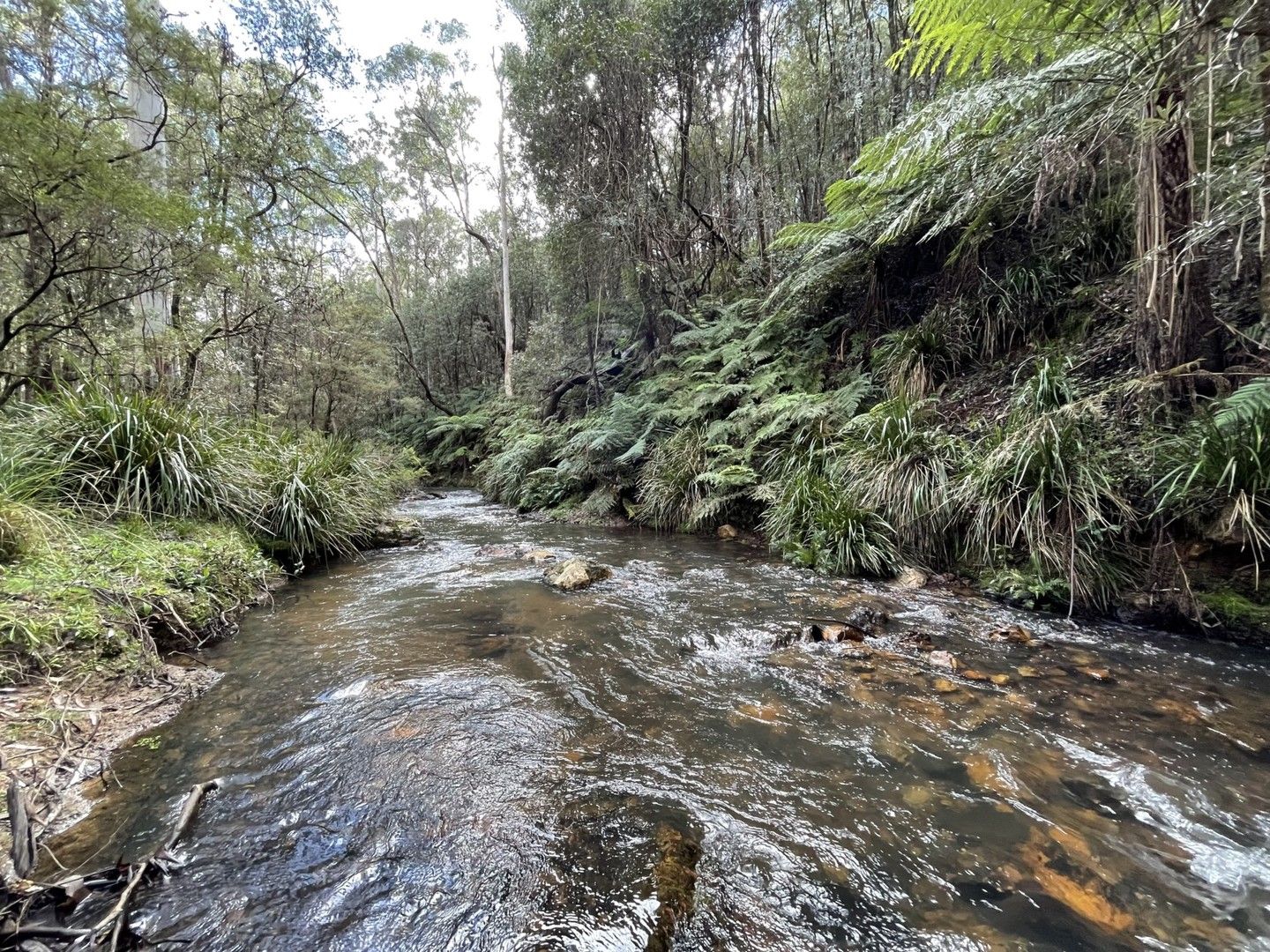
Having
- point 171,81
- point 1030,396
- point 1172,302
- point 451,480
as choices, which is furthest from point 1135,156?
point 451,480

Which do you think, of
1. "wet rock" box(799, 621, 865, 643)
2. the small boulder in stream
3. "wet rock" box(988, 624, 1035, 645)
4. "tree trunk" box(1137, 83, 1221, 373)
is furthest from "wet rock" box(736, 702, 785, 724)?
"tree trunk" box(1137, 83, 1221, 373)

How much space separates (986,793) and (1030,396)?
149 inches

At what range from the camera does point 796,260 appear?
28.1ft

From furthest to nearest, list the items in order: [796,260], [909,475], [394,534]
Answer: [796,260], [394,534], [909,475]

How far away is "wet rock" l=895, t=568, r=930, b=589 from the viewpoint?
179 inches

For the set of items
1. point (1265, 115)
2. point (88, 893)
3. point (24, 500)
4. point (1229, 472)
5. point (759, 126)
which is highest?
point (759, 126)

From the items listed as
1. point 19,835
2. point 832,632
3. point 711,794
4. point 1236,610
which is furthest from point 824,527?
point 19,835

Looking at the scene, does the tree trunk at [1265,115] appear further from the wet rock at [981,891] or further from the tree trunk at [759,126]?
the tree trunk at [759,126]

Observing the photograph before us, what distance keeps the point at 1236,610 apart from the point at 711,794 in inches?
149

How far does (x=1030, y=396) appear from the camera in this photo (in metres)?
4.49

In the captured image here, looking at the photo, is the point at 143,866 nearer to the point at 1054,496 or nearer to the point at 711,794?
the point at 711,794

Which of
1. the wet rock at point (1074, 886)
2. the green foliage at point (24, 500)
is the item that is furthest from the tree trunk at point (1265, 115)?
the green foliage at point (24, 500)

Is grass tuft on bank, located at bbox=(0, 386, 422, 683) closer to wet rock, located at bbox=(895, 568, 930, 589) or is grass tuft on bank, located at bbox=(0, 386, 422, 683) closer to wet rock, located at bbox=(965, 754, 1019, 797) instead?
wet rock, located at bbox=(965, 754, 1019, 797)

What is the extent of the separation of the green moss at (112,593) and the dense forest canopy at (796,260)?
2.19m
